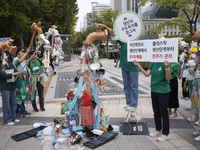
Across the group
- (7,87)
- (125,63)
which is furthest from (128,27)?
(7,87)

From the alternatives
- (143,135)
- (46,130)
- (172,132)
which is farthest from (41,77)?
(172,132)

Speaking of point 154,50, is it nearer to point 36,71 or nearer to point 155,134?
point 155,134

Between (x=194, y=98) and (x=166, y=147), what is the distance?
148cm

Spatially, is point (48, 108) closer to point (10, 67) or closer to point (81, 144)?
point (10, 67)

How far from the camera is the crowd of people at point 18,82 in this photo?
15.4ft

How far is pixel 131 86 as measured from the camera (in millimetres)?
4207

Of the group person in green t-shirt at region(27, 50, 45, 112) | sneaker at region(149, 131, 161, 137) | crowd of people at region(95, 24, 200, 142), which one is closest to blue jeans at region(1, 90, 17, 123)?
person in green t-shirt at region(27, 50, 45, 112)

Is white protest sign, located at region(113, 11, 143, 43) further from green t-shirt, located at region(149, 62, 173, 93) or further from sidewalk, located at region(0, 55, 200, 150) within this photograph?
sidewalk, located at region(0, 55, 200, 150)

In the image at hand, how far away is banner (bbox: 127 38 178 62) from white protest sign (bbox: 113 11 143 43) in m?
0.25

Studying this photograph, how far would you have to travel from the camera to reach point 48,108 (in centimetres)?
622

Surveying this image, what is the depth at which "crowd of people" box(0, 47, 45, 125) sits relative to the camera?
4688mm

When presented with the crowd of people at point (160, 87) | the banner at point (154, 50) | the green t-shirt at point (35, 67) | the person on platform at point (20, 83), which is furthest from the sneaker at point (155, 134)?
the green t-shirt at point (35, 67)

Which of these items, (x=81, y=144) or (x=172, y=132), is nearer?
(x=81, y=144)

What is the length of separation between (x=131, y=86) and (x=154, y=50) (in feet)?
3.40
